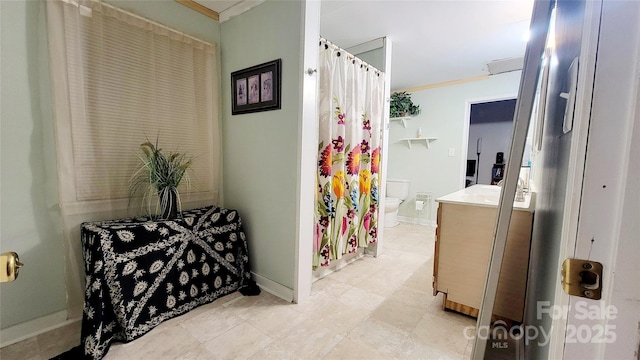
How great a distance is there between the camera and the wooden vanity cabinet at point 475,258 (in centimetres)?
153

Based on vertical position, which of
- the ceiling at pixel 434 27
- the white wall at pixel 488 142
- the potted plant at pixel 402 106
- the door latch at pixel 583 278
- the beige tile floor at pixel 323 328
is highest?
the ceiling at pixel 434 27

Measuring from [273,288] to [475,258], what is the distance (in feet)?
4.72

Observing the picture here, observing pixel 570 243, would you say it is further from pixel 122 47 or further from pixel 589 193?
pixel 122 47

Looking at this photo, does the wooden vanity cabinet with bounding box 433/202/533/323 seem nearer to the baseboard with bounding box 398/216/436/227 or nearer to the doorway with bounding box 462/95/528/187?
the baseboard with bounding box 398/216/436/227

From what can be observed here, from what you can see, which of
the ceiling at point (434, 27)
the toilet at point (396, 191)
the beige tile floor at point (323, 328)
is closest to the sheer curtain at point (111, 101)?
the ceiling at point (434, 27)

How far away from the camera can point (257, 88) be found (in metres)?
2.02

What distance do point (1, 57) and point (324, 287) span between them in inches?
95.7

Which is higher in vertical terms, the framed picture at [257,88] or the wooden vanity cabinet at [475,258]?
the framed picture at [257,88]

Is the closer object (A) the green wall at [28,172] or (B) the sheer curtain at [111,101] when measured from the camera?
(A) the green wall at [28,172]

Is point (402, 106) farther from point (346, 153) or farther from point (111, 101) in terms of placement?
point (111, 101)

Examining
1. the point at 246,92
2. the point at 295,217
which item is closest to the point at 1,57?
the point at 246,92

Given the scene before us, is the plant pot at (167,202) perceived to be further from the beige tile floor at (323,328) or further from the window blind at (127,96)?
the beige tile floor at (323,328)

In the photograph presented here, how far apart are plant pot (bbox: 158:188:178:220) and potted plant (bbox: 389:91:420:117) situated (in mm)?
3666

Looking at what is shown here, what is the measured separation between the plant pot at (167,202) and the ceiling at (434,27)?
1563 millimetres
